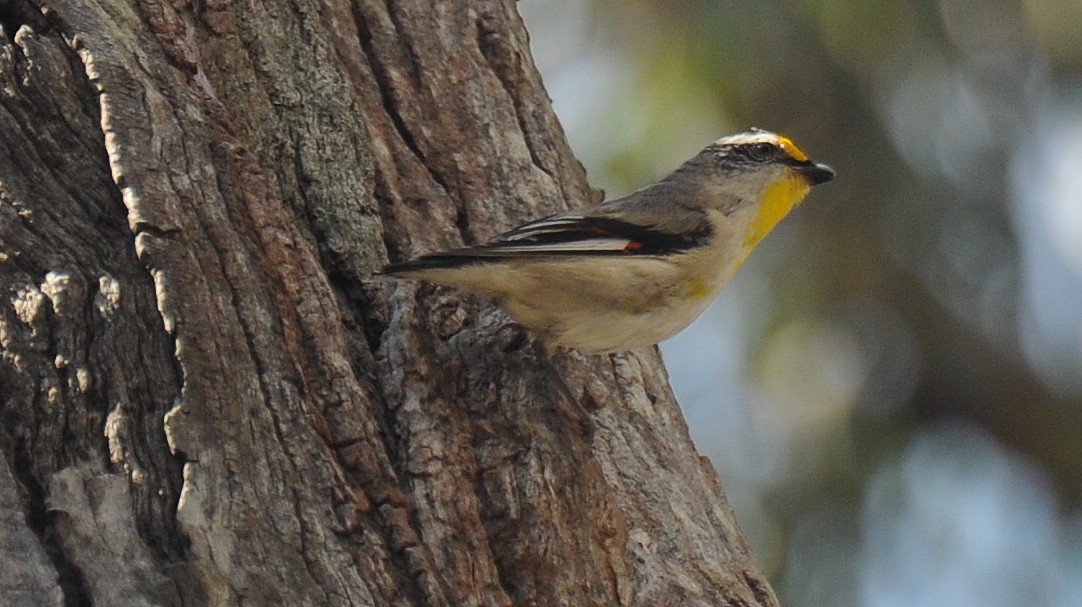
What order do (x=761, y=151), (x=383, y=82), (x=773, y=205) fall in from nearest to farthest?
(x=383, y=82)
(x=773, y=205)
(x=761, y=151)

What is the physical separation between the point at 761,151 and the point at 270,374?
2635mm

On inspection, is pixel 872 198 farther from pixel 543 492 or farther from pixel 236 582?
pixel 236 582

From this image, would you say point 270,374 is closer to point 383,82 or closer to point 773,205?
point 383,82

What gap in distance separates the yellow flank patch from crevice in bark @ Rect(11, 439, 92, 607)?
8.90 ft

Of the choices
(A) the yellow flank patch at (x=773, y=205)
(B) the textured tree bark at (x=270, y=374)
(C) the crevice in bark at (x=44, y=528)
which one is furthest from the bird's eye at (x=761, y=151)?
A: (C) the crevice in bark at (x=44, y=528)

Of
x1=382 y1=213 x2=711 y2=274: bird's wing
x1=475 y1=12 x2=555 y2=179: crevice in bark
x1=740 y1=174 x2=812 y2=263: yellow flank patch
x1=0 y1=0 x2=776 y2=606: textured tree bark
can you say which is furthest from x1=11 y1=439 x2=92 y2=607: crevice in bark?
x1=740 y1=174 x2=812 y2=263: yellow flank patch

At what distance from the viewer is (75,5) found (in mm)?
3656

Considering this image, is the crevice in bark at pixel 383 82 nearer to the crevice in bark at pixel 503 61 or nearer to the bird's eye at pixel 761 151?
the crevice in bark at pixel 503 61

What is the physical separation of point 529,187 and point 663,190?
2.19ft

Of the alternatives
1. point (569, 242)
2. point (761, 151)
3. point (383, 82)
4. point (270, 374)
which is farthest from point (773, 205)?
point (270, 374)

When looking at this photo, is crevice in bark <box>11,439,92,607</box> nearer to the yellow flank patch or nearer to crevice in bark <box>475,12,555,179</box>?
crevice in bark <box>475,12,555,179</box>

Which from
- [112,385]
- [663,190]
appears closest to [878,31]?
[663,190]

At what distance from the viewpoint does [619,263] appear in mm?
4379

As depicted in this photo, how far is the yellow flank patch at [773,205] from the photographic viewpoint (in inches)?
202
